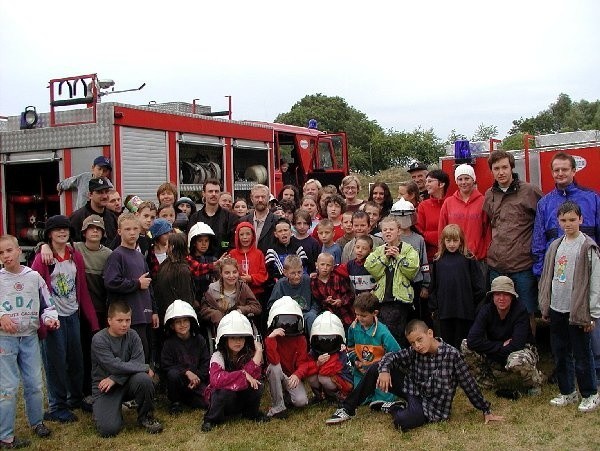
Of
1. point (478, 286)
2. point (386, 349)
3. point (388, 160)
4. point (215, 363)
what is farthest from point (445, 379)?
point (388, 160)

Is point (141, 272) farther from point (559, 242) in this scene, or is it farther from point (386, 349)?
point (559, 242)

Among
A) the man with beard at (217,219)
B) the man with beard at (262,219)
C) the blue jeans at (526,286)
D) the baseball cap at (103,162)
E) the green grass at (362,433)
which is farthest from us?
the baseball cap at (103,162)

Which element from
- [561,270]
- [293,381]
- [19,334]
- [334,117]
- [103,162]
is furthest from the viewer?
[334,117]

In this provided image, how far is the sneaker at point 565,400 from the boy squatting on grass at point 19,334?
13.1 feet

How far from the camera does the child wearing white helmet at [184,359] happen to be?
5785 millimetres

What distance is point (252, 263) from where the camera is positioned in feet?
21.6

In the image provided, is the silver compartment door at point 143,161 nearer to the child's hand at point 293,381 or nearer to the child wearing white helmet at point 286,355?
the child wearing white helmet at point 286,355

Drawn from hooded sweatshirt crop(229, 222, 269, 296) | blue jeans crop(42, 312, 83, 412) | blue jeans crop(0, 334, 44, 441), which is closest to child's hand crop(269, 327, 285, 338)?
hooded sweatshirt crop(229, 222, 269, 296)

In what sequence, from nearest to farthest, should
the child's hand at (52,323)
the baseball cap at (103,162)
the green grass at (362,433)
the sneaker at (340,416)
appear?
the green grass at (362,433)
the child's hand at (52,323)
the sneaker at (340,416)
the baseball cap at (103,162)

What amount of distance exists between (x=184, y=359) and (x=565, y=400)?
10.5 feet

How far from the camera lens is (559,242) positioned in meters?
5.39

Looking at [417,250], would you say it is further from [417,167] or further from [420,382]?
[417,167]

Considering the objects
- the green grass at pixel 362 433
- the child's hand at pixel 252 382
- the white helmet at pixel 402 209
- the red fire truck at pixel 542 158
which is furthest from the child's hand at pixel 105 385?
the red fire truck at pixel 542 158

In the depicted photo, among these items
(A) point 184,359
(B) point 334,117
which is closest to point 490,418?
(A) point 184,359
